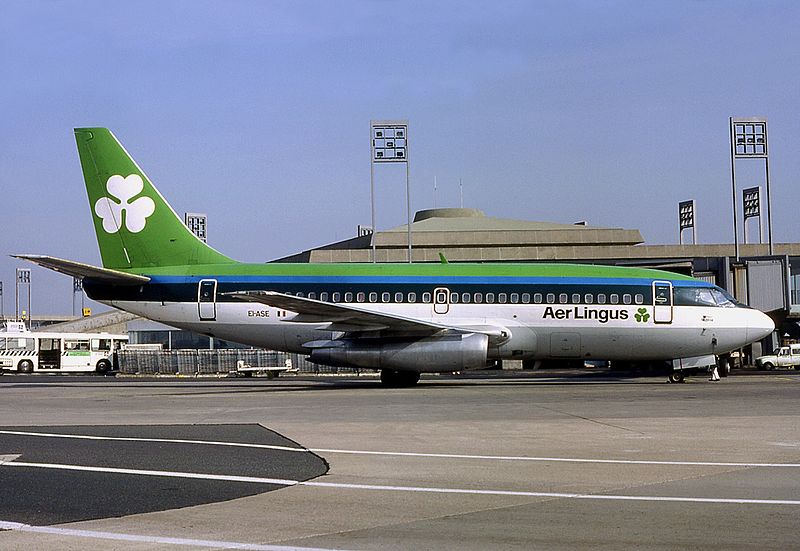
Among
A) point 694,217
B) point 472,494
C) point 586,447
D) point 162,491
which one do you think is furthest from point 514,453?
point 694,217

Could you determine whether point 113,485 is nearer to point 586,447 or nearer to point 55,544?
point 55,544

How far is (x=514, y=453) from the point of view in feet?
38.6

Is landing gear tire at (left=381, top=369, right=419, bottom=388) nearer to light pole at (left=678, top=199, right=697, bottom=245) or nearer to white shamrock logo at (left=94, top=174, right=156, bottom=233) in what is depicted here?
white shamrock logo at (left=94, top=174, right=156, bottom=233)

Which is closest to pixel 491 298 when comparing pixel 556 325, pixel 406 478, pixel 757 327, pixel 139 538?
pixel 556 325

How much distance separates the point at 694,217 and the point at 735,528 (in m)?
76.5

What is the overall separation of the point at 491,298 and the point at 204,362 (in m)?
24.6

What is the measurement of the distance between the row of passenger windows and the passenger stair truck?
23867mm

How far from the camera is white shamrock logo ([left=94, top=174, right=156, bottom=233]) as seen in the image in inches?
1150

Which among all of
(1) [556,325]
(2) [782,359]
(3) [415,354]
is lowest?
(2) [782,359]

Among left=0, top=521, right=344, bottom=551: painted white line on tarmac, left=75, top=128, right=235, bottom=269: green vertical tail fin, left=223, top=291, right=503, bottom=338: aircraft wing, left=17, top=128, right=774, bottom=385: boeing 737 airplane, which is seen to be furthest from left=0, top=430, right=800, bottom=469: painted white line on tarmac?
left=75, top=128, right=235, bottom=269: green vertical tail fin

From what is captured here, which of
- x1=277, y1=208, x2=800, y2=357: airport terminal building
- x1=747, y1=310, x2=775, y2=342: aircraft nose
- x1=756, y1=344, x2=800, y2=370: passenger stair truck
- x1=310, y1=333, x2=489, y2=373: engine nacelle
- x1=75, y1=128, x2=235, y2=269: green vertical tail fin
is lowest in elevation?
x1=756, y1=344, x2=800, y2=370: passenger stair truck

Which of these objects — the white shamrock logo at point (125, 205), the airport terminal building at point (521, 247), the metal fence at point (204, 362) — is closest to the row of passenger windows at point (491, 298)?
the white shamrock logo at point (125, 205)

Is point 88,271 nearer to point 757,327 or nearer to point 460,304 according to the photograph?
point 460,304

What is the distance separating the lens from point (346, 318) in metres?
26.6
